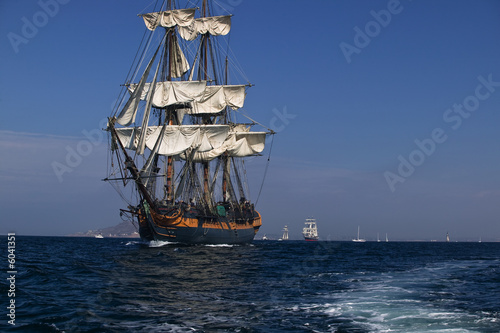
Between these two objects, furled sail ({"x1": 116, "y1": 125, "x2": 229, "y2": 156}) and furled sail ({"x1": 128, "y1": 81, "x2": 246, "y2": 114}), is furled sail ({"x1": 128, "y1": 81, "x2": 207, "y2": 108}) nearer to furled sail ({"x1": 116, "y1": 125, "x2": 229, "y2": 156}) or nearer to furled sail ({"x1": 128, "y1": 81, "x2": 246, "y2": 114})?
furled sail ({"x1": 128, "y1": 81, "x2": 246, "y2": 114})

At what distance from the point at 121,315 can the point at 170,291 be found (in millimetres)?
5539

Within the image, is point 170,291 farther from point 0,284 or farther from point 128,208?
point 128,208

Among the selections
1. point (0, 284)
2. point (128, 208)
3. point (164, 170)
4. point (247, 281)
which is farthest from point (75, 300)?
point (164, 170)

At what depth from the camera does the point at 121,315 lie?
52.8ft

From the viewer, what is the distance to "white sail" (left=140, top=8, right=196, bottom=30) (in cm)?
6831

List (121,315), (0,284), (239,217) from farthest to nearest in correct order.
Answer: (239,217) → (0,284) → (121,315)

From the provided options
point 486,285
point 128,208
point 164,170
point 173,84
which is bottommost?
point 486,285

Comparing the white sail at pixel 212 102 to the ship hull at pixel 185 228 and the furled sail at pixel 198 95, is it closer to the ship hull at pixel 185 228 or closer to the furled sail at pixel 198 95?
the furled sail at pixel 198 95

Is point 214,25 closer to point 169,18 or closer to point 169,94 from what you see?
point 169,18

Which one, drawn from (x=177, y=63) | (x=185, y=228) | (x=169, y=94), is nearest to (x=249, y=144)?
(x=177, y=63)

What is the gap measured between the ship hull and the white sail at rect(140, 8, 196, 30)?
2763 centimetres

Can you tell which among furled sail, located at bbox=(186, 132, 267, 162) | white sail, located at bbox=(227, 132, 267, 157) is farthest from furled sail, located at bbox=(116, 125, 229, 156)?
white sail, located at bbox=(227, 132, 267, 157)

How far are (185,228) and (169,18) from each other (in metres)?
30.5

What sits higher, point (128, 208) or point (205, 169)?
point (205, 169)
